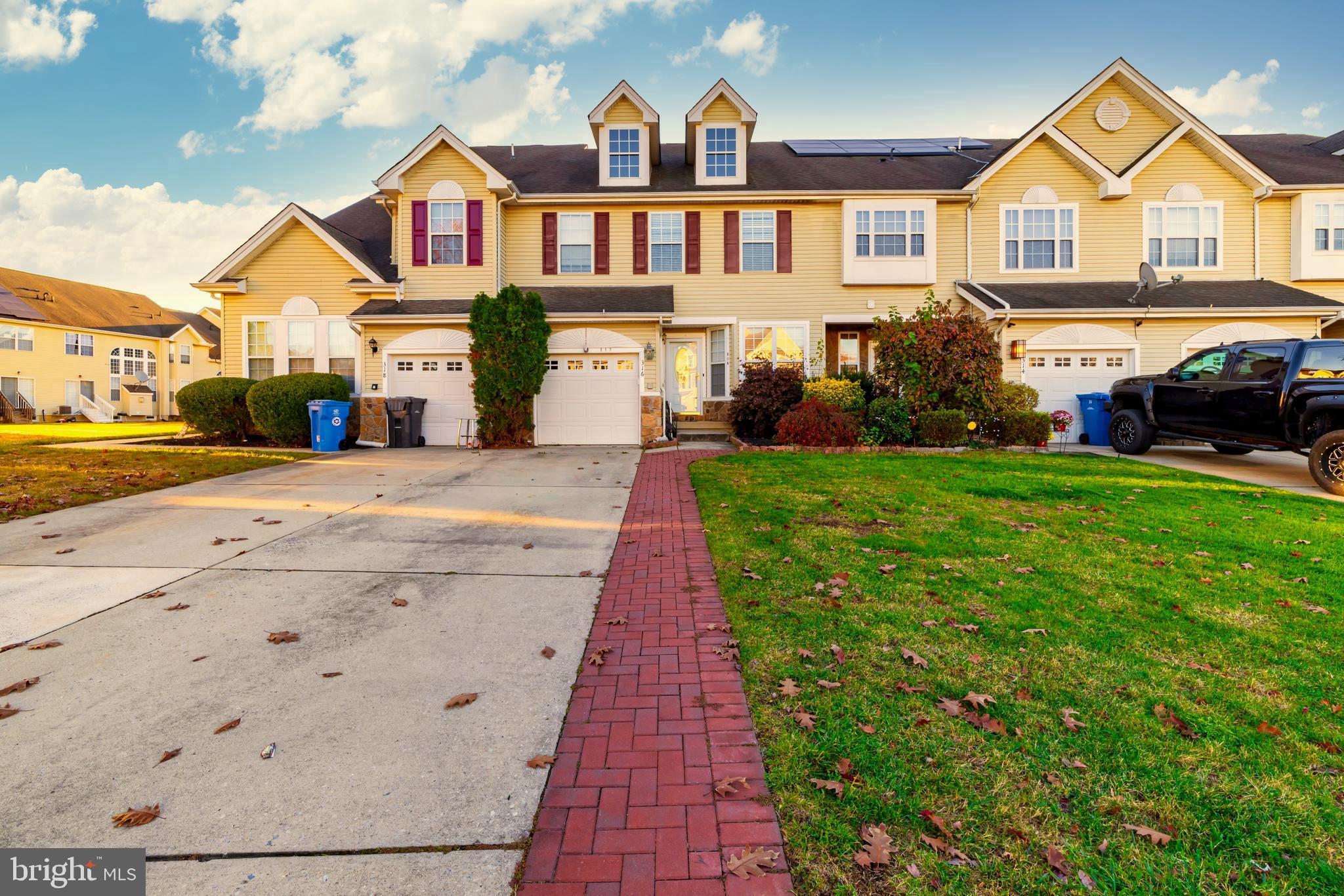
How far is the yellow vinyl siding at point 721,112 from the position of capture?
16.3 metres

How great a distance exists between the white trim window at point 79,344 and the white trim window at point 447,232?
107 ft

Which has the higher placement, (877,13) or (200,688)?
(877,13)

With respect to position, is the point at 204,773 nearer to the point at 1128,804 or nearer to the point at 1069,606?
the point at 1128,804

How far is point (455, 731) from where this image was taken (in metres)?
2.71

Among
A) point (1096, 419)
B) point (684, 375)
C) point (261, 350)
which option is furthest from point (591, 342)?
point (1096, 419)

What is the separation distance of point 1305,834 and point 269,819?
12.3ft

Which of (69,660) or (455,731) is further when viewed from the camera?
(69,660)

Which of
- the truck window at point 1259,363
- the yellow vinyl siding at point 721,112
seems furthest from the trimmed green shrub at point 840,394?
the yellow vinyl siding at point 721,112

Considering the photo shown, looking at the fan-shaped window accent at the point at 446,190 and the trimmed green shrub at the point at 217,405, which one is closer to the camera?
the trimmed green shrub at the point at 217,405

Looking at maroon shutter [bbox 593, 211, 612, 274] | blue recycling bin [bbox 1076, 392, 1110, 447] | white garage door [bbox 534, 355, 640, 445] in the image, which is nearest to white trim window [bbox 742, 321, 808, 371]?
white garage door [bbox 534, 355, 640, 445]

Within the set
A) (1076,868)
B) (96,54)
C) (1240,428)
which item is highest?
(96,54)

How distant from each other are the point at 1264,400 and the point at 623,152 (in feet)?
50.1

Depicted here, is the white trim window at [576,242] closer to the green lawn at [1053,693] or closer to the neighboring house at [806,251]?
the neighboring house at [806,251]

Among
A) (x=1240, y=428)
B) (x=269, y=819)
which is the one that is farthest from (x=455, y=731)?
(x=1240, y=428)
